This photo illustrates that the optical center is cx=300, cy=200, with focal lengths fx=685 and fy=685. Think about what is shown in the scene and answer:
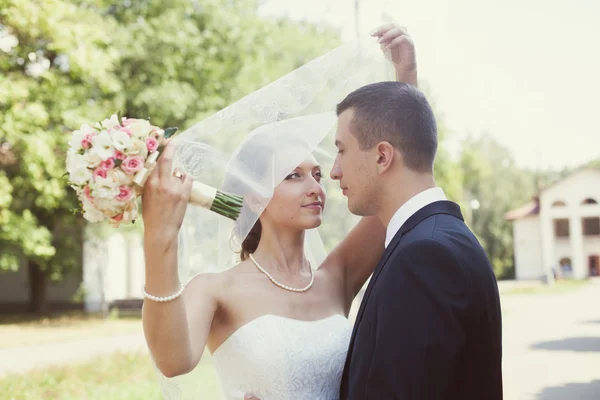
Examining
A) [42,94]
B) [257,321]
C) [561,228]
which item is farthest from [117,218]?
[561,228]

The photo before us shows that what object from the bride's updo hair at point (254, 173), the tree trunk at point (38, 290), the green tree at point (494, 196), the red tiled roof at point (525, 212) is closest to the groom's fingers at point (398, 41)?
the bride's updo hair at point (254, 173)

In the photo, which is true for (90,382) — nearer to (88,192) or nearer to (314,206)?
(314,206)

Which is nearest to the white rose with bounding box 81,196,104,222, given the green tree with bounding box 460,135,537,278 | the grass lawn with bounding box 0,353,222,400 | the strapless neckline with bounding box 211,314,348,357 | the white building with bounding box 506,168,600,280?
the strapless neckline with bounding box 211,314,348,357

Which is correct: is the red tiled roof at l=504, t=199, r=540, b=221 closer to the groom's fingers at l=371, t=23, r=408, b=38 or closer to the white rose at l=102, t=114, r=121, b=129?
the groom's fingers at l=371, t=23, r=408, b=38

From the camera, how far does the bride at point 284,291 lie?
304 cm

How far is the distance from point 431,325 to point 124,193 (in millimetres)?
950

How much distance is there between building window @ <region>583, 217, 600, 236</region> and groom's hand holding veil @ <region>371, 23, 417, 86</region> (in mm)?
62981

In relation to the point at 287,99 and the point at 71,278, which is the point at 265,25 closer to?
the point at 71,278

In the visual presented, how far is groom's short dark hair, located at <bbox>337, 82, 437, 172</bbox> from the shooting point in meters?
2.34

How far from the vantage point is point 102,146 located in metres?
1.99

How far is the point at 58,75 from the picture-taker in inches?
707

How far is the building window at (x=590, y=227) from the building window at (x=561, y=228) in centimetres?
152

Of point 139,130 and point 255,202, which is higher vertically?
point 139,130

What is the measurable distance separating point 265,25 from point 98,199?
20.7 meters
